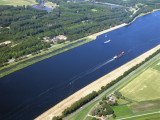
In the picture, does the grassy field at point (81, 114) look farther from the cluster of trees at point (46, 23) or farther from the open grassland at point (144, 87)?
the cluster of trees at point (46, 23)

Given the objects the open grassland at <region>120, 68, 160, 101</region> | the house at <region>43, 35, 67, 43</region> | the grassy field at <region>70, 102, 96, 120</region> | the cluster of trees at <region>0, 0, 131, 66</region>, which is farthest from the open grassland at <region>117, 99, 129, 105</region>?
the house at <region>43, 35, 67, 43</region>

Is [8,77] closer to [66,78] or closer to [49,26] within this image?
[66,78]

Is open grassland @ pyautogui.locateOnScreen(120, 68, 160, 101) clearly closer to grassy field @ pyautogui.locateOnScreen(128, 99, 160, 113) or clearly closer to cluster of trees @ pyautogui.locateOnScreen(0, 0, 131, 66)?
grassy field @ pyautogui.locateOnScreen(128, 99, 160, 113)

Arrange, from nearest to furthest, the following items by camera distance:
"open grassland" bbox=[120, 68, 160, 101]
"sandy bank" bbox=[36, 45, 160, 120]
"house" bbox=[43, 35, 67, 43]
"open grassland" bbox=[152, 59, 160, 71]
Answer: "sandy bank" bbox=[36, 45, 160, 120]
"open grassland" bbox=[120, 68, 160, 101]
"open grassland" bbox=[152, 59, 160, 71]
"house" bbox=[43, 35, 67, 43]

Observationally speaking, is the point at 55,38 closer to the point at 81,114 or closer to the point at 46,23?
the point at 46,23

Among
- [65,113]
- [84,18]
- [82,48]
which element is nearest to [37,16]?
[84,18]

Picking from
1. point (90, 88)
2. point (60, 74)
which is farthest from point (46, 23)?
point (90, 88)
